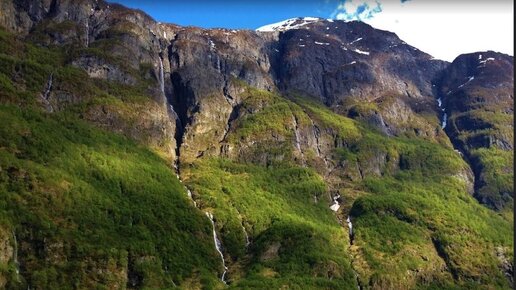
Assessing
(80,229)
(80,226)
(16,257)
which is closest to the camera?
(16,257)

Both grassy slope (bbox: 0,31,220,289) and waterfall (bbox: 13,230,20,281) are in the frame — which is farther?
grassy slope (bbox: 0,31,220,289)

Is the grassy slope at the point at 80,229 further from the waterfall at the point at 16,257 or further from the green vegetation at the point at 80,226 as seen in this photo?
the waterfall at the point at 16,257

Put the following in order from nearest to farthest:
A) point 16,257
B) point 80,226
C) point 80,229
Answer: point 16,257 → point 80,229 → point 80,226

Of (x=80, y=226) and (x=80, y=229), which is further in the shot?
(x=80, y=226)

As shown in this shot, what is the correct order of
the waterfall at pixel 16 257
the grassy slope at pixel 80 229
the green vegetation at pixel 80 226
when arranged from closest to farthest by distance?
the waterfall at pixel 16 257 → the grassy slope at pixel 80 229 → the green vegetation at pixel 80 226

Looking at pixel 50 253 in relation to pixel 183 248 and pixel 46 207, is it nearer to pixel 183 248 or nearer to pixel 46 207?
pixel 46 207

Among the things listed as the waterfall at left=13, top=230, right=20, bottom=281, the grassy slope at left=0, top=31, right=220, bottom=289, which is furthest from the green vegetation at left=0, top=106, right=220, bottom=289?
the waterfall at left=13, top=230, right=20, bottom=281

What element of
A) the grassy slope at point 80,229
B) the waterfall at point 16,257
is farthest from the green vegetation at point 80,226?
the waterfall at point 16,257

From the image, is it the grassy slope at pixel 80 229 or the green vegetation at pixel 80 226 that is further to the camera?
the green vegetation at pixel 80 226

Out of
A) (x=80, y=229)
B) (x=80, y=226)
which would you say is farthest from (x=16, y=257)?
(x=80, y=226)

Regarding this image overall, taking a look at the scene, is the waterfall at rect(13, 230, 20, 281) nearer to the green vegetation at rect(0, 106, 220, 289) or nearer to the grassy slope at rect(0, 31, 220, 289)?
the grassy slope at rect(0, 31, 220, 289)

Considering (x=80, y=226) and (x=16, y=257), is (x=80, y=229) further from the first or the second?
(x=16, y=257)

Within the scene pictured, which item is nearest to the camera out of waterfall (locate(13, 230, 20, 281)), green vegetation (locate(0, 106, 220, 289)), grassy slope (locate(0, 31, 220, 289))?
waterfall (locate(13, 230, 20, 281))

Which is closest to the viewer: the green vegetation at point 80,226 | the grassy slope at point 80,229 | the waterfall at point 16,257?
the waterfall at point 16,257
